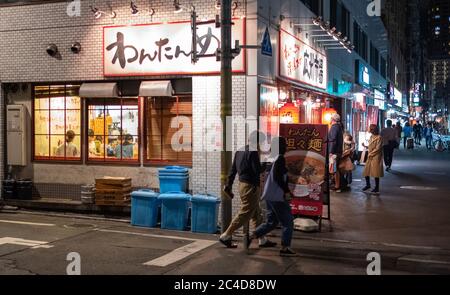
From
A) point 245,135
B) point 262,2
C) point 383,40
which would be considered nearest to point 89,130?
point 245,135

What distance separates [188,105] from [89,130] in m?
2.81

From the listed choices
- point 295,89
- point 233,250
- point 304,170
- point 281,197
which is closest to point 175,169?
point 304,170

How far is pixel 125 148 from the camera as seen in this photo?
1345 centimetres

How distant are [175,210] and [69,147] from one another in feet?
14.1

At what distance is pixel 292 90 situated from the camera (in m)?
16.2

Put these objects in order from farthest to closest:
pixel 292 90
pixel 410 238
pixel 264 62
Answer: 1. pixel 292 90
2. pixel 264 62
3. pixel 410 238

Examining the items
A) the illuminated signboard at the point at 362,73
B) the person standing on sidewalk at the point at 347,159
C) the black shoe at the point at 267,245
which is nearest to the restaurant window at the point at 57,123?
the black shoe at the point at 267,245

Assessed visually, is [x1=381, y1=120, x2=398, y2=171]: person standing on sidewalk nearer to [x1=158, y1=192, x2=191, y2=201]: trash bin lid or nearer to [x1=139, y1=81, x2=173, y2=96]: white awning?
[x1=139, y1=81, x2=173, y2=96]: white awning

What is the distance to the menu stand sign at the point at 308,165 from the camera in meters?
10.7

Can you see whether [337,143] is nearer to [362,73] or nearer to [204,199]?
[204,199]

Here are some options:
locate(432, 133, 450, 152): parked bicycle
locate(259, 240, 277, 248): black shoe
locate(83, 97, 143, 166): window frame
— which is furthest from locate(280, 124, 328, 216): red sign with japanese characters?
locate(432, 133, 450, 152): parked bicycle

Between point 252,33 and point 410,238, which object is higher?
point 252,33
